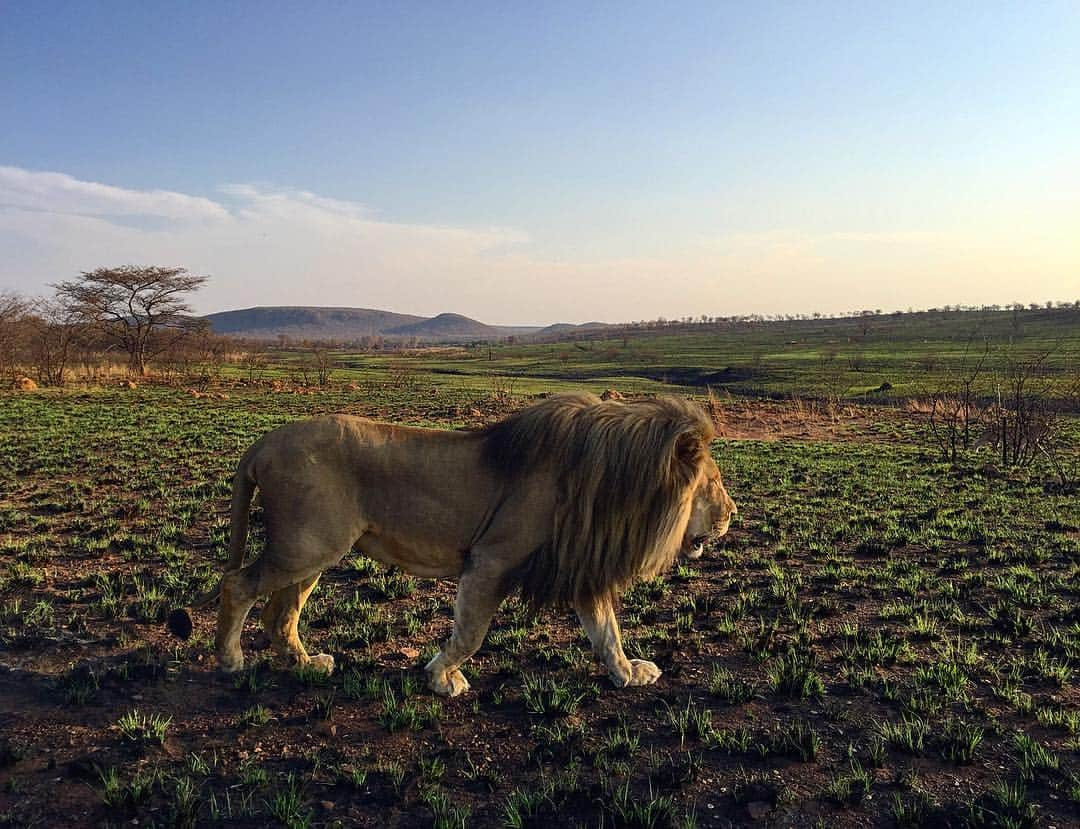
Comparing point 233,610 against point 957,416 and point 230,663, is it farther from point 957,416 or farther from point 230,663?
point 957,416

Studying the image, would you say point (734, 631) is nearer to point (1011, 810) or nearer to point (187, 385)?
point (1011, 810)

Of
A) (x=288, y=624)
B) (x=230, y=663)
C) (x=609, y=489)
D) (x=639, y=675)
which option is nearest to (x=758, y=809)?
(x=639, y=675)

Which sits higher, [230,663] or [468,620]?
[468,620]

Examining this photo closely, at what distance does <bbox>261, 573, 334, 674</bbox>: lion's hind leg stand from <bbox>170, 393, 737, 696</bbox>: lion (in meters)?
0.31

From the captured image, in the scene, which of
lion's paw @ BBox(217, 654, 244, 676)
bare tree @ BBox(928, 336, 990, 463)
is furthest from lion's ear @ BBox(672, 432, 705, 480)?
bare tree @ BBox(928, 336, 990, 463)

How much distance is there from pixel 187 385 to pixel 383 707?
4420 cm

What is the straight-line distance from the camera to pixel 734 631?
5500 millimetres

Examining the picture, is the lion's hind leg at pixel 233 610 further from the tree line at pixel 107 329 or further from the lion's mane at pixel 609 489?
the tree line at pixel 107 329

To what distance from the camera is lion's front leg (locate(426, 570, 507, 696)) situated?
13.1 ft

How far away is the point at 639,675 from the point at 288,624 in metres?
2.48

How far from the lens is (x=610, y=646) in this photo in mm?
4398

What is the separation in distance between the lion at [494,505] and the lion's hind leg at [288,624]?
0.31 meters

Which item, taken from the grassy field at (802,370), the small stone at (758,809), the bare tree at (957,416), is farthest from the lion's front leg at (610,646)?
the grassy field at (802,370)

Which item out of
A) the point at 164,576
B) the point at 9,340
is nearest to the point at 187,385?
the point at 9,340
